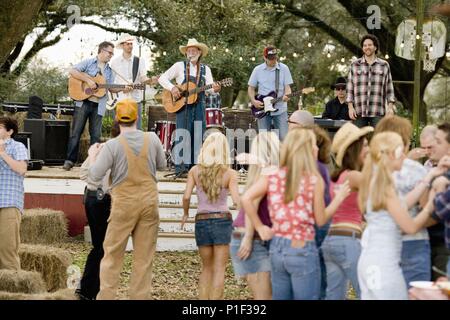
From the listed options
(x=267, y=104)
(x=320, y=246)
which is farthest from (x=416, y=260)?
(x=267, y=104)

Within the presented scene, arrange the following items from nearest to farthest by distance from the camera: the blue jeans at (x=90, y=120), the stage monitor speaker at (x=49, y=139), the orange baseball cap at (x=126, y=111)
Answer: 1. the orange baseball cap at (x=126, y=111)
2. the blue jeans at (x=90, y=120)
3. the stage monitor speaker at (x=49, y=139)

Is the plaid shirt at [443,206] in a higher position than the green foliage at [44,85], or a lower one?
lower

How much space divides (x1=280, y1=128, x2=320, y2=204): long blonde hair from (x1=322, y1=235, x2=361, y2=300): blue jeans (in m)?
0.54

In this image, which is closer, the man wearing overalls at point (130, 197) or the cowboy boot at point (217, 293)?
the man wearing overalls at point (130, 197)

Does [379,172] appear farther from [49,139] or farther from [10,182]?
→ [49,139]

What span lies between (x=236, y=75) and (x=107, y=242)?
12488mm

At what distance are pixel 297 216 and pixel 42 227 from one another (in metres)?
6.76

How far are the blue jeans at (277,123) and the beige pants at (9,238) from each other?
4210mm

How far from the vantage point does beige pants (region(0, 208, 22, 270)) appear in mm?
9905

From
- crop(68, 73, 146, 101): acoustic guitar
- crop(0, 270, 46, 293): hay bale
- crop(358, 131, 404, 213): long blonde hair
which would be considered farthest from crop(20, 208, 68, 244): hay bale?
crop(358, 131, 404, 213): long blonde hair

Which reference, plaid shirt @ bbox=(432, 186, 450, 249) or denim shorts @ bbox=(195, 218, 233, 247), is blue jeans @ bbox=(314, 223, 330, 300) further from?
denim shorts @ bbox=(195, 218, 233, 247)

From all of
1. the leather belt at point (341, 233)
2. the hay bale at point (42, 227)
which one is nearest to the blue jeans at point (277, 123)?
the hay bale at point (42, 227)

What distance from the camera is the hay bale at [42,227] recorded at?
12.9 meters

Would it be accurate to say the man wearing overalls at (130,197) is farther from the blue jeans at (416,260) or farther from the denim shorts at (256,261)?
the blue jeans at (416,260)
